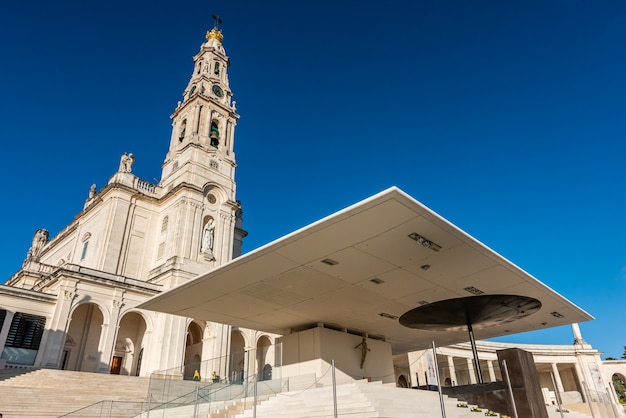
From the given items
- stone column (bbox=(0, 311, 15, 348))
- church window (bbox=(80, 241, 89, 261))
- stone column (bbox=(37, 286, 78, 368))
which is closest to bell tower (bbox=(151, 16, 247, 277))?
church window (bbox=(80, 241, 89, 261))

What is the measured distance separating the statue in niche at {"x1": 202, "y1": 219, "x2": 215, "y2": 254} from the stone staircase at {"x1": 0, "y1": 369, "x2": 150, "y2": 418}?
14398 millimetres

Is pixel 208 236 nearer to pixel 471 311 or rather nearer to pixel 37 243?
pixel 471 311

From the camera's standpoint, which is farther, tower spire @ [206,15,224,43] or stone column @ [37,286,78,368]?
tower spire @ [206,15,224,43]

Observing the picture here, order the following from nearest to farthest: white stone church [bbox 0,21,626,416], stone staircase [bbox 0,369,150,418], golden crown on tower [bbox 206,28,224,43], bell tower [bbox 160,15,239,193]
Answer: stone staircase [bbox 0,369,150,418]
white stone church [bbox 0,21,626,416]
bell tower [bbox 160,15,239,193]
golden crown on tower [bbox 206,28,224,43]

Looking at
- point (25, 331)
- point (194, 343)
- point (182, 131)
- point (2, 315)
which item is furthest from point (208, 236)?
point (2, 315)

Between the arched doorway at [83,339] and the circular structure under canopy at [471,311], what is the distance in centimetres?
2213

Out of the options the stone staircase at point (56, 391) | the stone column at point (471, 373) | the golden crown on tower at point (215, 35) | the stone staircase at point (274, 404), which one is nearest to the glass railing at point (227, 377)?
the stone staircase at point (274, 404)

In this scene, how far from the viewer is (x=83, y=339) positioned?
30.3 m

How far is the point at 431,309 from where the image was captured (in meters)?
17.6

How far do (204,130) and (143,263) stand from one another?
14.5m

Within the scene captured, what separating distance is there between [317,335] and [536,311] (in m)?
10.2

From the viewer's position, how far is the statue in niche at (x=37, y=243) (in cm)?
5147

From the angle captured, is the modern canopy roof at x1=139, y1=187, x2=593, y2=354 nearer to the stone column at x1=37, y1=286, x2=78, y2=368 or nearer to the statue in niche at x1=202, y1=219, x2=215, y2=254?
the stone column at x1=37, y1=286, x2=78, y2=368

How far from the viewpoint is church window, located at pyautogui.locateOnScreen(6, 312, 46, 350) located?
25.5 m
